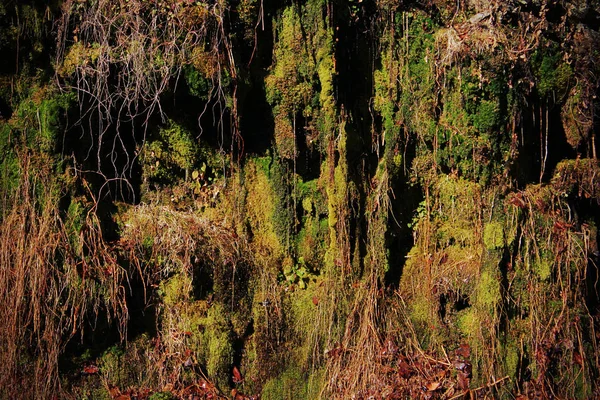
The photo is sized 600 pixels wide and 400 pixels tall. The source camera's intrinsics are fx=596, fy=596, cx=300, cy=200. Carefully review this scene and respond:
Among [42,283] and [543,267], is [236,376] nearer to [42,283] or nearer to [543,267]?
[42,283]

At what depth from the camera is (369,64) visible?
179 inches

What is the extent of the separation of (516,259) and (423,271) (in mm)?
683

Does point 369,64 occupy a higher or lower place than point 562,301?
higher

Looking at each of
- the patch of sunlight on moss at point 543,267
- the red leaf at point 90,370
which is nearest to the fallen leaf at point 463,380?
the patch of sunlight on moss at point 543,267

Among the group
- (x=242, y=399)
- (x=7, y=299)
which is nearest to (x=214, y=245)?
(x=242, y=399)

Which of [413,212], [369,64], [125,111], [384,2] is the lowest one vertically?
[413,212]

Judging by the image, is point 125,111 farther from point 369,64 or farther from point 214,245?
point 369,64

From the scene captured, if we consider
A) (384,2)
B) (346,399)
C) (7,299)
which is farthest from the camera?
(384,2)

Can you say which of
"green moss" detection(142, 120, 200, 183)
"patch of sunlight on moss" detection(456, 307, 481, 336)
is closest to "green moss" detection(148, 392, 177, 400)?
"green moss" detection(142, 120, 200, 183)

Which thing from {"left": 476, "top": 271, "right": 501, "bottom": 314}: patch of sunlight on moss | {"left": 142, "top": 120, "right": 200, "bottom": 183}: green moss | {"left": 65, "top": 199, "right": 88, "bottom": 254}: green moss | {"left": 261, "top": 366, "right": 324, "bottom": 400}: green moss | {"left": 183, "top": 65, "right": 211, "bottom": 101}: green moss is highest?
{"left": 183, "top": 65, "right": 211, "bottom": 101}: green moss

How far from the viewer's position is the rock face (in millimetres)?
4113

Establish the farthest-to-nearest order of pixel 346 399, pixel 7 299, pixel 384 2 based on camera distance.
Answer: pixel 384 2
pixel 346 399
pixel 7 299

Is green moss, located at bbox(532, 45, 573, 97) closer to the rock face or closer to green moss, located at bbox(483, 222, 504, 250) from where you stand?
the rock face

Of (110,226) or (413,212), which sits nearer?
(110,226)
